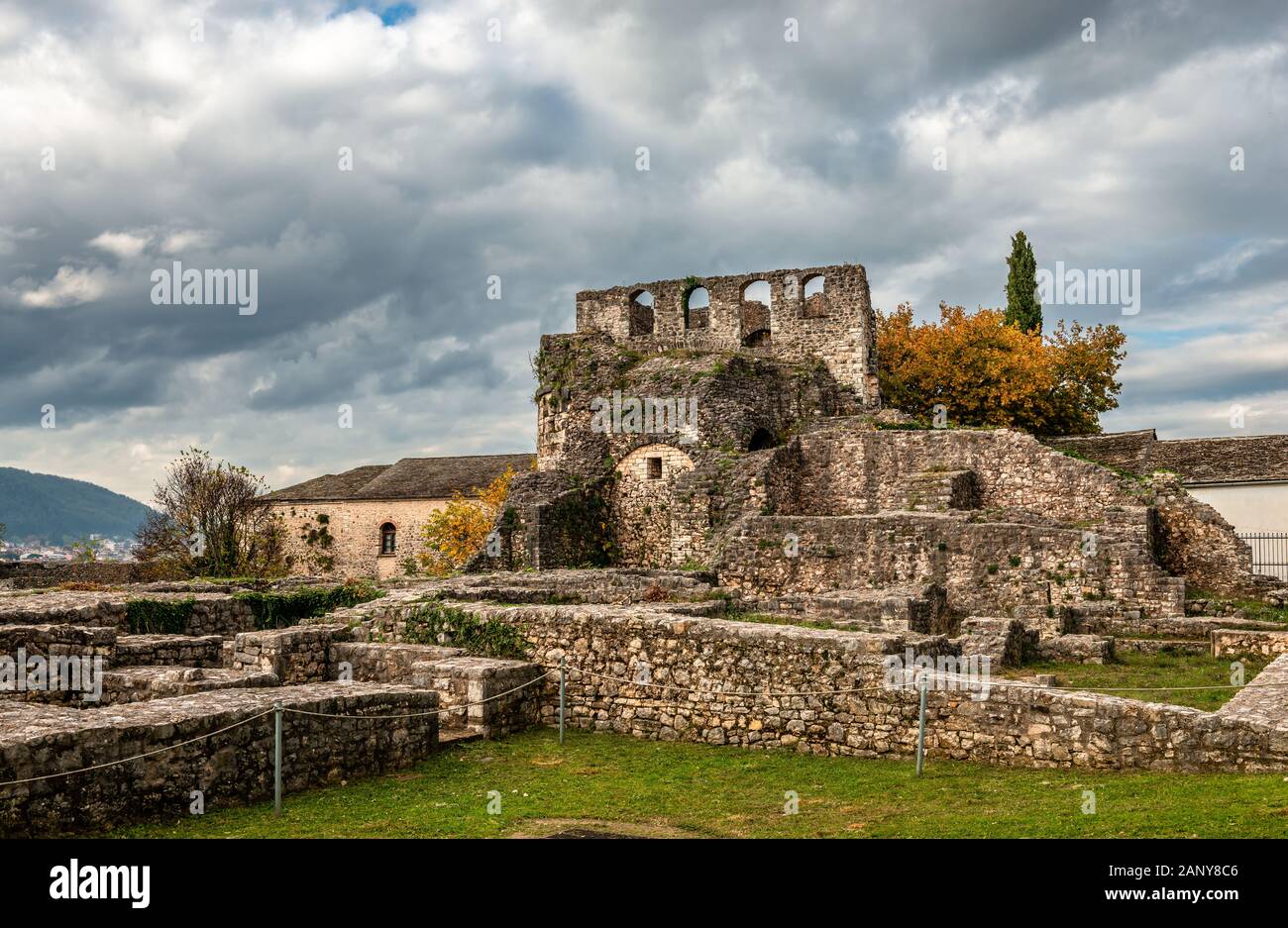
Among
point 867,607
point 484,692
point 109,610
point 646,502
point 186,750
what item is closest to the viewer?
point 186,750

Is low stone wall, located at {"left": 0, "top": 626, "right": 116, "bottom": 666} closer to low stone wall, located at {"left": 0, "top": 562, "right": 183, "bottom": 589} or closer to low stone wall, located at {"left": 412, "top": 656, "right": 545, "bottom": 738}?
low stone wall, located at {"left": 412, "top": 656, "right": 545, "bottom": 738}

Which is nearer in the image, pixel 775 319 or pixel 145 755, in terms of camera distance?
pixel 145 755

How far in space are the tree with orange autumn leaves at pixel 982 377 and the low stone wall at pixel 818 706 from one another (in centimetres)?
2767

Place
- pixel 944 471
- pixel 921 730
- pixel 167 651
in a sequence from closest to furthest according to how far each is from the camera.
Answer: pixel 921 730 < pixel 167 651 < pixel 944 471

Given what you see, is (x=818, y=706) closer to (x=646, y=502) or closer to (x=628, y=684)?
(x=628, y=684)

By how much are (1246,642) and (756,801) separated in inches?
437

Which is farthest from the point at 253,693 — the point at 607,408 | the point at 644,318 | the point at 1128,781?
the point at 644,318

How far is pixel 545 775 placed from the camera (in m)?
10.9

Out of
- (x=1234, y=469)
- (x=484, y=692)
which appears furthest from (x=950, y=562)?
(x=1234, y=469)

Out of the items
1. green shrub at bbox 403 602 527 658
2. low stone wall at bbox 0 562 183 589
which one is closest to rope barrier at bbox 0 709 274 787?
green shrub at bbox 403 602 527 658

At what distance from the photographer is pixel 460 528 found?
4872 centimetres

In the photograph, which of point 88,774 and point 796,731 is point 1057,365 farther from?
point 88,774

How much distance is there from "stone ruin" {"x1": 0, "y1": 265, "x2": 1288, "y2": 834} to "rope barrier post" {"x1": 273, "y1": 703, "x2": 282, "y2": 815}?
0.11m

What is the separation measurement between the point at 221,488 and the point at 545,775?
3864 cm
